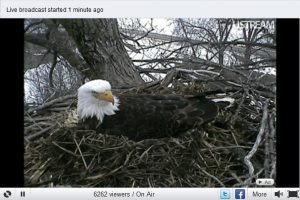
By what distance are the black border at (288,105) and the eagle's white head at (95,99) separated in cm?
39

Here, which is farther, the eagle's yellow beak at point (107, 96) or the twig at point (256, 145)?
the eagle's yellow beak at point (107, 96)

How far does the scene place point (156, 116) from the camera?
3.72 feet

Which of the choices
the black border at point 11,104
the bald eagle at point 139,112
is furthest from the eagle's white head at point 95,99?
the black border at point 11,104

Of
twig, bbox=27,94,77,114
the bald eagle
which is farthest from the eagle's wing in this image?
twig, bbox=27,94,77,114

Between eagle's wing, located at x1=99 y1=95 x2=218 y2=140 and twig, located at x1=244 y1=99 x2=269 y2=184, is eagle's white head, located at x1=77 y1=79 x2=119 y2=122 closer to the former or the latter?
eagle's wing, located at x1=99 y1=95 x2=218 y2=140

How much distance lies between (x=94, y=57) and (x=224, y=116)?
0.39 m

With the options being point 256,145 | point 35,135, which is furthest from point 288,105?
point 35,135

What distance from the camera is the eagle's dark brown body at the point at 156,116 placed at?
1.11m

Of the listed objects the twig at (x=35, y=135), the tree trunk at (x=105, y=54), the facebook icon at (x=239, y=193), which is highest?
the tree trunk at (x=105, y=54)

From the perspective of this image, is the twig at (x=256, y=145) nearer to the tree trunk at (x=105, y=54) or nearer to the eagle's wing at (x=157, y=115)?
the eagle's wing at (x=157, y=115)

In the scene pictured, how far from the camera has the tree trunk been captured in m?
1.17

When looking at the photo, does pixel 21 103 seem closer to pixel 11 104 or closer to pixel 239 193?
pixel 11 104

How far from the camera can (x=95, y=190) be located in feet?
3.27
